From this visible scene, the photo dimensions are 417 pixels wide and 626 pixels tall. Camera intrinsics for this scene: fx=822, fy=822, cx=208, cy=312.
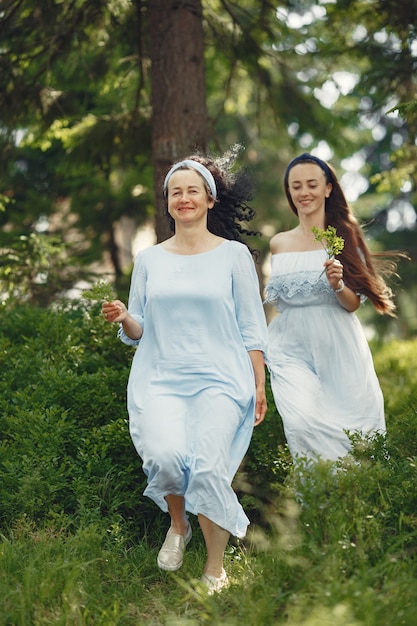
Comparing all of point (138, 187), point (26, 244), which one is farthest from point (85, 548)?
point (138, 187)

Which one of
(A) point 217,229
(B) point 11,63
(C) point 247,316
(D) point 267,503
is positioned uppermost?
(B) point 11,63

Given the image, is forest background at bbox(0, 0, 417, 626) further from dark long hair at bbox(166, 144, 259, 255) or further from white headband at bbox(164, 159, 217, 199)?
white headband at bbox(164, 159, 217, 199)

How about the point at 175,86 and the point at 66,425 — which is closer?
the point at 66,425

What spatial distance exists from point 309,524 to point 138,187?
11.3 meters

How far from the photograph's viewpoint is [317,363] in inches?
232

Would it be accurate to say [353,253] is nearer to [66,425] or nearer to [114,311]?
[114,311]

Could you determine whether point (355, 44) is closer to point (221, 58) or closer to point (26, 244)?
point (221, 58)

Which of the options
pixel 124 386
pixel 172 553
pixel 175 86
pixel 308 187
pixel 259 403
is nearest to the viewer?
pixel 172 553

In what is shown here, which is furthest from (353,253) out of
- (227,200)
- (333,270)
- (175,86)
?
(175,86)

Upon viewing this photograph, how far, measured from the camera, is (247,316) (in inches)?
199

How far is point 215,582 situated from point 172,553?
0.39 m

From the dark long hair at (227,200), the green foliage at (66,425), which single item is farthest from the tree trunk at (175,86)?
the dark long hair at (227,200)

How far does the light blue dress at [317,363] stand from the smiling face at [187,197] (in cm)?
117

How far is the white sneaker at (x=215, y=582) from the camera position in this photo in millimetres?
4379
